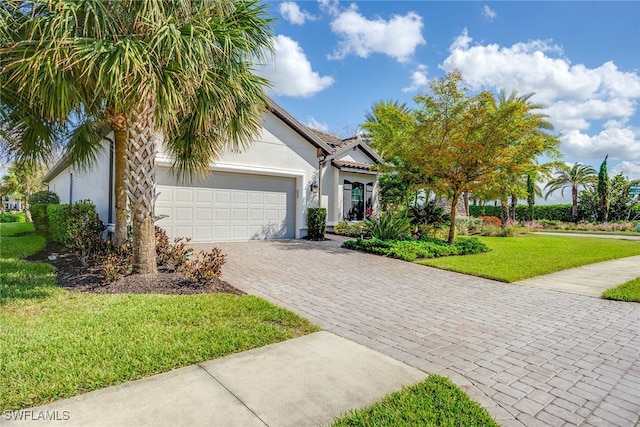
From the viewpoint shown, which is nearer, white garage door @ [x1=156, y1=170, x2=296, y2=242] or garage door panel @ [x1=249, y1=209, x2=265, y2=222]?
white garage door @ [x1=156, y1=170, x2=296, y2=242]

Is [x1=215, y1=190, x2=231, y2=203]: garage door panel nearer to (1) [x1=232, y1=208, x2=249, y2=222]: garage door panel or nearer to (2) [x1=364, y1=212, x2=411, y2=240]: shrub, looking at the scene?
(1) [x1=232, y1=208, x2=249, y2=222]: garage door panel

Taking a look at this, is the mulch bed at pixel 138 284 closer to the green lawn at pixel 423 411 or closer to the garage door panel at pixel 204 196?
the green lawn at pixel 423 411

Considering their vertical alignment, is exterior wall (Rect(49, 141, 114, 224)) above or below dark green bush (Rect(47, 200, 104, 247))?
above

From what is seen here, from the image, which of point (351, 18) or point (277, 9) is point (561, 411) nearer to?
point (277, 9)

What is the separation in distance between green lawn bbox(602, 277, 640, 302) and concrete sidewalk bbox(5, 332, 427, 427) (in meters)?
5.65

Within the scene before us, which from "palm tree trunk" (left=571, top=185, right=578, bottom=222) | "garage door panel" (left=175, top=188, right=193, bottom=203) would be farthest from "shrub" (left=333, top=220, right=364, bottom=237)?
"palm tree trunk" (left=571, top=185, right=578, bottom=222)

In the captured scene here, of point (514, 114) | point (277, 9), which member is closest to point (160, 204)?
point (277, 9)

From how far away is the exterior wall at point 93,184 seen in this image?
1149cm

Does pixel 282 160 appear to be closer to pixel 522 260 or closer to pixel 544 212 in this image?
pixel 522 260

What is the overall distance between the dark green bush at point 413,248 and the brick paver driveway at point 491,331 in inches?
69.0

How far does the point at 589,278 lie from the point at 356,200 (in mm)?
11336

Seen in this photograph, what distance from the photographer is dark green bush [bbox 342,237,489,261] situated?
10.8 metres

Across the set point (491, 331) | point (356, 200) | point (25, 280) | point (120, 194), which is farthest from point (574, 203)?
point (25, 280)

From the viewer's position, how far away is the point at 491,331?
4742 mm
